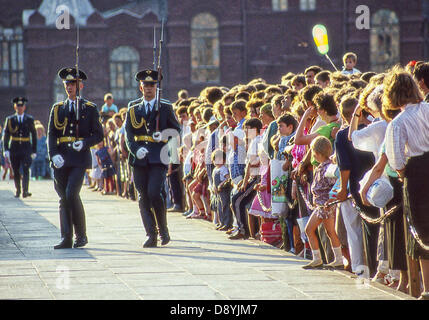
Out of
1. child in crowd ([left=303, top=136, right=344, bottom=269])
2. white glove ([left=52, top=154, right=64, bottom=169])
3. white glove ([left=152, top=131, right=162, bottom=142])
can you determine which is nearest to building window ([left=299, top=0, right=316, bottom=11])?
white glove ([left=152, top=131, right=162, bottom=142])

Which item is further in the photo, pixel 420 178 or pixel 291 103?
pixel 291 103

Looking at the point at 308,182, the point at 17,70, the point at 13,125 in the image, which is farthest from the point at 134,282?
the point at 17,70

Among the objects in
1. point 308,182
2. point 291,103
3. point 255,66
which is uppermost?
point 255,66

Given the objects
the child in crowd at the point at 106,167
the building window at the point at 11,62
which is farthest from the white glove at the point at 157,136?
the building window at the point at 11,62

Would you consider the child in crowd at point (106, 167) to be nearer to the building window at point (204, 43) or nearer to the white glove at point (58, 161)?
the white glove at point (58, 161)

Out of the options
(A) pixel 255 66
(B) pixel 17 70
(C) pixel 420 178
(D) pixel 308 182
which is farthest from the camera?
(B) pixel 17 70

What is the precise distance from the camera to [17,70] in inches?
2047

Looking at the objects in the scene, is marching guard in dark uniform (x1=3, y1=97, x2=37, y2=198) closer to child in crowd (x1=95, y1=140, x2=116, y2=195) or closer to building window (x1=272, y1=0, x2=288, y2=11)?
child in crowd (x1=95, y1=140, x2=116, y2=195)

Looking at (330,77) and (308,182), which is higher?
(330,77)

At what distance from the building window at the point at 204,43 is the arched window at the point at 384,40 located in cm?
751

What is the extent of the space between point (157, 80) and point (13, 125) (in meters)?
9.17

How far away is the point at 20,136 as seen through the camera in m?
19.5

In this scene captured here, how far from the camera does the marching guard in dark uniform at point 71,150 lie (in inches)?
429
